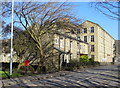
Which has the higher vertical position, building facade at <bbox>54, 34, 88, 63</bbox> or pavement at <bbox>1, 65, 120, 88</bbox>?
building facade at <bbox>54, 34, 88, 63</bbox>

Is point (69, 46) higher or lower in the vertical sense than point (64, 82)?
higher

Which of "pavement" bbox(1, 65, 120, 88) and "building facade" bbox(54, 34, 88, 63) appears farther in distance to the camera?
"building facade" bbox(54, 34, 88, 63)

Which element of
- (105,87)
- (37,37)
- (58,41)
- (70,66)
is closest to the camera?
Result: (105,87)

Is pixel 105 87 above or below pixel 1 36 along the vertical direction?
below

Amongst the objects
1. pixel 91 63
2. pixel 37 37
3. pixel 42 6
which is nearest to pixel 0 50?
pixel 37 37

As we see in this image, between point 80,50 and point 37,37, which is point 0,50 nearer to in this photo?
point 37,37

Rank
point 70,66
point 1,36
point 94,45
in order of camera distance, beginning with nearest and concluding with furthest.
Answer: point 1,36 < point 70,66 < point 94,45

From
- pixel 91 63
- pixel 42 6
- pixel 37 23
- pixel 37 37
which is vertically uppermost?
pixel 42 6

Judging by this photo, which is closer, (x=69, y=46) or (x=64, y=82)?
(x=64, y=82)

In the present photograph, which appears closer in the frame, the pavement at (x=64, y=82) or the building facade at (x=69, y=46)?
the pavement at (x=64, y=82)

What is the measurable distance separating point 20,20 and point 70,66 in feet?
44.1

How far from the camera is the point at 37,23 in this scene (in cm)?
1948

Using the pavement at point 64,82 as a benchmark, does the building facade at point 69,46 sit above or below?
above

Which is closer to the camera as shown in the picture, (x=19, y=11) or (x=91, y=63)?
(x=19, y=11)
